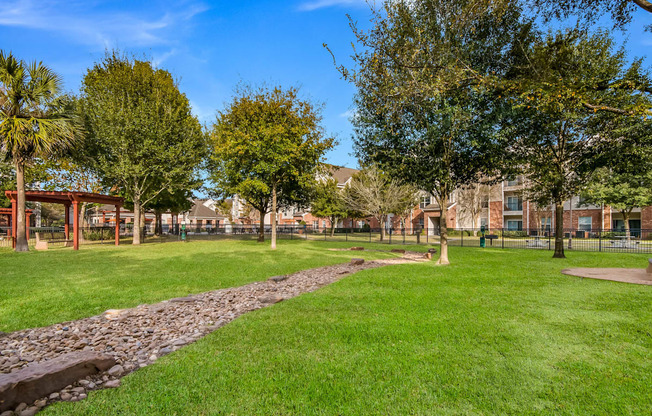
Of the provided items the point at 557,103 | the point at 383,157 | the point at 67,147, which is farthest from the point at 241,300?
the point at 67,147

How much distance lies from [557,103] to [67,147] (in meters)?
23.5

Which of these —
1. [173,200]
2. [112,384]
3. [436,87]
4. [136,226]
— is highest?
[436,87]

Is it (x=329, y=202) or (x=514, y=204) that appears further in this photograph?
(x=514, y=204)

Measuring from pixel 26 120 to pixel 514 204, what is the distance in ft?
161

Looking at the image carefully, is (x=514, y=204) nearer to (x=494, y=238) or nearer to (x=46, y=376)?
(x=494, y=238)

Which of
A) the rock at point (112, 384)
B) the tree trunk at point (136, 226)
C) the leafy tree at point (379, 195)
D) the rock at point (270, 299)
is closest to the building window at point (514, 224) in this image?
the leafy tree at point (379, 195)

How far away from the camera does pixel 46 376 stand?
335cm

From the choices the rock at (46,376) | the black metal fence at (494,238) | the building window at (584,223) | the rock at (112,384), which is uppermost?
the building window at (584,223)

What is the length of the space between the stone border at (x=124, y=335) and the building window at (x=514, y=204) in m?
44.7

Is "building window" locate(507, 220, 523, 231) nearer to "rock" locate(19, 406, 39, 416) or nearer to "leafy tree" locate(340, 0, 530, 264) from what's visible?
"leafy tree" locate(340, 0, 530, 264)

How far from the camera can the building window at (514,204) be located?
44938mm

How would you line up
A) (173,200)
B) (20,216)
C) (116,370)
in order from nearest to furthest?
(116,370), (20,216), (173,200)

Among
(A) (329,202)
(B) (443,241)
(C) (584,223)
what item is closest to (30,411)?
(B) (443,241)

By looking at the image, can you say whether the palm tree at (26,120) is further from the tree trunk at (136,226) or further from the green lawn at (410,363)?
the green lawn at (410,363)
